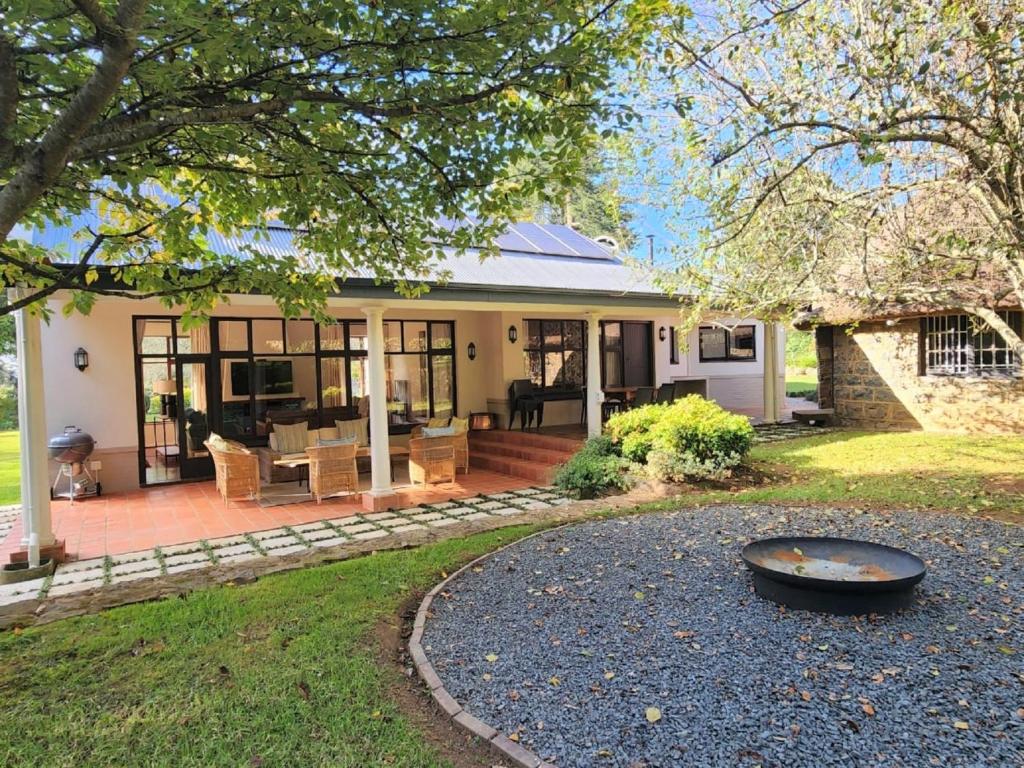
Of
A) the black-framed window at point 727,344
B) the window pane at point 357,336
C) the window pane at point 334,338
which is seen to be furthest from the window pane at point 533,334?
the black-framed window at point 727,344

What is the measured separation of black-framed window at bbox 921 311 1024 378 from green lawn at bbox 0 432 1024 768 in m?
11.7

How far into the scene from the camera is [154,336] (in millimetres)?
10344

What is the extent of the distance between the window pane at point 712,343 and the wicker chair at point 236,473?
1324cm

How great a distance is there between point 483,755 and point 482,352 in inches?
447

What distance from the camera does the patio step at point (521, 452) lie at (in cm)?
1056

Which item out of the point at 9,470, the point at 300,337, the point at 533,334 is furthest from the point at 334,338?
the point at 9,470

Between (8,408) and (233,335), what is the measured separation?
17.6m

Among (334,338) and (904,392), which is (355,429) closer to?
(334,338)

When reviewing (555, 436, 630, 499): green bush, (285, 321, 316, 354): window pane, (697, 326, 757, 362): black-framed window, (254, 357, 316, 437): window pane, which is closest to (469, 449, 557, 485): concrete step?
(555, 436, 630, 499): green bush

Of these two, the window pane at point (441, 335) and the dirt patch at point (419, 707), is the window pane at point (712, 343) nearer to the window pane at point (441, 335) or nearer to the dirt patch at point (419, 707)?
the window pane at point (441, 335)

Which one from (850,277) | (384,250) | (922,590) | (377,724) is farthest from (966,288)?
(377,724)

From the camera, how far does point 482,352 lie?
45.2 ft

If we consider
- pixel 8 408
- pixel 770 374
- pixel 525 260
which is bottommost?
pixel 8 408

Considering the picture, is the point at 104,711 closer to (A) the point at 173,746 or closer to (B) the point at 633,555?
(A) the point at 173,746
